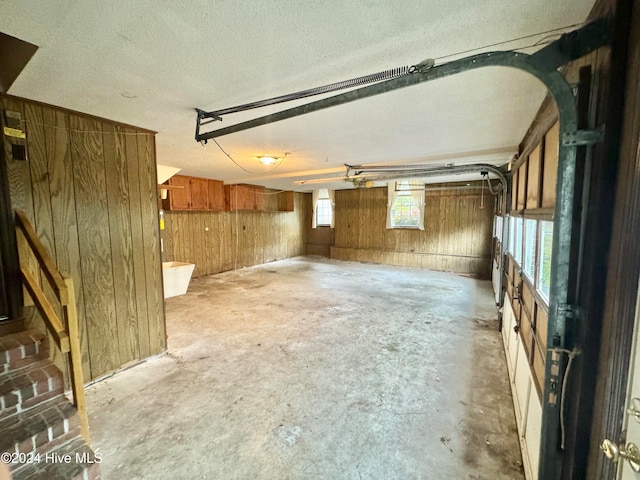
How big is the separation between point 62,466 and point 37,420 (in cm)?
32

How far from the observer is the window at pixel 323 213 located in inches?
360

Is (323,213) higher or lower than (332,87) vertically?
lower

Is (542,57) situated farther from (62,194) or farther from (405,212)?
(405,212)

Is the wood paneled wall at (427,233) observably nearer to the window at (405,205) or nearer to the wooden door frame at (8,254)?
the window at (405,205)

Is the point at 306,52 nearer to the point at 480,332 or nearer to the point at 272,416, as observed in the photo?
the point at 272,416

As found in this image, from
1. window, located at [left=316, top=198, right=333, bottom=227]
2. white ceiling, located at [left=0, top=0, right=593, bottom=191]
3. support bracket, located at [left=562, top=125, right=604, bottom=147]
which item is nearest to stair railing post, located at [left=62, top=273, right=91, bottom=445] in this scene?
white ceiling, located at [left=0, top=0, right=593, bottom=191]

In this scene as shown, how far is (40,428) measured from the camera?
1.46 meters

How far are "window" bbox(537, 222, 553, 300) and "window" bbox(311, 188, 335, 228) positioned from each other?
708cm

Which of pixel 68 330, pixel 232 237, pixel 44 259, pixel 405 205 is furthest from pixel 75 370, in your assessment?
pixel 405 205

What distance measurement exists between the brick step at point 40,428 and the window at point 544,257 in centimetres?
291

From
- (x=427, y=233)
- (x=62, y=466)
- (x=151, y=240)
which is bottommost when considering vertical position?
(x=62, y=466)

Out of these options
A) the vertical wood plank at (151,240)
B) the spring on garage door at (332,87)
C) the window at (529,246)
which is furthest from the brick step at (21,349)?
the window at (529,246)

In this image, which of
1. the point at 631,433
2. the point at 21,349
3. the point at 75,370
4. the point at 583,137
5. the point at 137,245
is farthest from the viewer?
the point at 137,245

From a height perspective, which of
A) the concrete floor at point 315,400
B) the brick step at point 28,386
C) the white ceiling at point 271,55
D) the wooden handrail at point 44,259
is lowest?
the concrete floor at point 315,400
